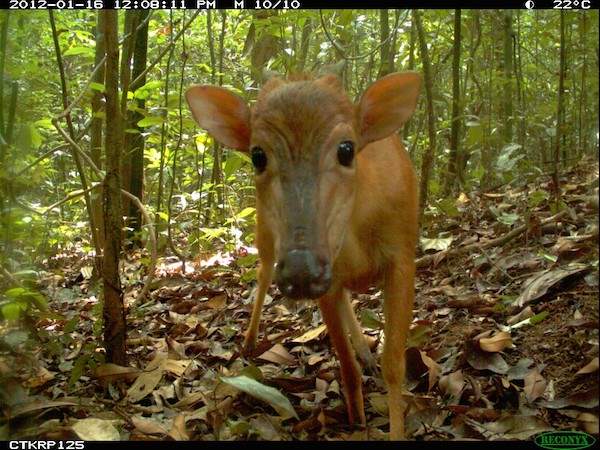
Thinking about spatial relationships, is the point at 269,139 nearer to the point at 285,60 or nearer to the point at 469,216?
the point at 285,60

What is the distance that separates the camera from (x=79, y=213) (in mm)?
11789

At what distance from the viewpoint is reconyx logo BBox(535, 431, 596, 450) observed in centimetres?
268

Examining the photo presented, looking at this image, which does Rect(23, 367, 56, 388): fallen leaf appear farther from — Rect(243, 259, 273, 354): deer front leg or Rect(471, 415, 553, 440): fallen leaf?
Rect(471, 415, 553, 440): fallen leaf

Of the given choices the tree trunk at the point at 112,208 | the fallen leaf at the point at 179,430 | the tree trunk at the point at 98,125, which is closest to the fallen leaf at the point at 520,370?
the fallen leaf at the point at 179,430

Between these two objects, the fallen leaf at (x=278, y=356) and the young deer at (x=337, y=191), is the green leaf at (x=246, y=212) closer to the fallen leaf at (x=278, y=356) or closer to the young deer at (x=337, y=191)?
the fallen leaf at (x=278, y=356)

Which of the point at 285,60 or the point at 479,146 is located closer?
the point at 285,60

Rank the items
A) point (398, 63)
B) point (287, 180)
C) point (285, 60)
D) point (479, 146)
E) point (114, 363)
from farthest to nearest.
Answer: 1. point (398, 63)
2. point (479, 146)
3. point (285, 60)
4. point (114, 363)
5. point (287, 180)

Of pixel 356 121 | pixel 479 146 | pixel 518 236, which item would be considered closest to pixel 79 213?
pixel 479 146

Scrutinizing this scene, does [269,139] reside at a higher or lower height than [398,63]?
lower

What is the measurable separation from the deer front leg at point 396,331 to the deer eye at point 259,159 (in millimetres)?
975

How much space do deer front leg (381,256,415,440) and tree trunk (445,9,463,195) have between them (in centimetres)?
227

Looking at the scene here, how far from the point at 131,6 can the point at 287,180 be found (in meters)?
2.49

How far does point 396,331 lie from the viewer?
3.52 m

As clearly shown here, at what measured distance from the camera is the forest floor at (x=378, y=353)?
3.29 metres
